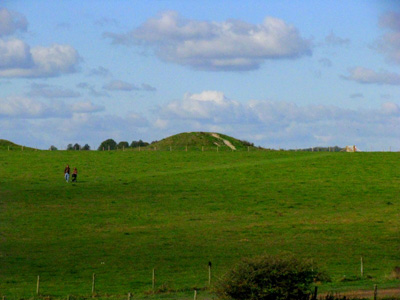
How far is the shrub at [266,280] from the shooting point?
86.0 ft

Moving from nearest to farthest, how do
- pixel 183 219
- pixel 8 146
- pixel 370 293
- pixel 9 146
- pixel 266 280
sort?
pixel 266 280
pixel 370 293
pixel 183 219
pixel 8 146
pixel 9 146

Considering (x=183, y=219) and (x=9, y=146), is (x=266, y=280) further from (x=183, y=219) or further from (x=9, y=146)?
(x=9, y=146)

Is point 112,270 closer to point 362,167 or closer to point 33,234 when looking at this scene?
point 33,234

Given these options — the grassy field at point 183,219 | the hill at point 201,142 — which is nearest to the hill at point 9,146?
the grassy field at point 183,219

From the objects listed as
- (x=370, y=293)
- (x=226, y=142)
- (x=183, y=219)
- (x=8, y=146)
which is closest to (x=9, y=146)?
(x=8, y=146)

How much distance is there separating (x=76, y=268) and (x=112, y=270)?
2323mm

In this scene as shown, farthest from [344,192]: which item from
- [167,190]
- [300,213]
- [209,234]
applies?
[209,234]

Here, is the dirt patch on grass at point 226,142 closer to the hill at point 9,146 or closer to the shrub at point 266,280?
the hill at point 9,146

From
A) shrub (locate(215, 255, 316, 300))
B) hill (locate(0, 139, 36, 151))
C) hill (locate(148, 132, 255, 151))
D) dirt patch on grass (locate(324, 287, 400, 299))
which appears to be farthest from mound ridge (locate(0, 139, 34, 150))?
shrub (locate(215, 255, 316, 300))

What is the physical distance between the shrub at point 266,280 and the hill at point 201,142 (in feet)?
322

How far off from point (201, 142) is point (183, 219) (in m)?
74.1

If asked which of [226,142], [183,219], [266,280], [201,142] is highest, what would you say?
[226,142]

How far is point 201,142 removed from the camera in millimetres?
131625

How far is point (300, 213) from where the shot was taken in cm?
6088
